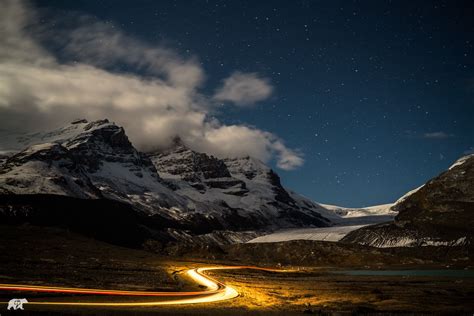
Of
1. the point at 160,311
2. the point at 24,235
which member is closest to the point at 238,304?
the point at 160,311

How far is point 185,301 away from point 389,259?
154 metres

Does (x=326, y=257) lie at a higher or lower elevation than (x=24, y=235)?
lower

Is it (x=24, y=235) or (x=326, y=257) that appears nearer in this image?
(x=24, y=235)

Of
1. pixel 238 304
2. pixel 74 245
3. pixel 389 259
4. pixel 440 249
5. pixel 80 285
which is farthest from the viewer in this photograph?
pixel 440 249

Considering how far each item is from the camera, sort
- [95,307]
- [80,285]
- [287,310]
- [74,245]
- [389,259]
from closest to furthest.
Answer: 1. [95,307]
2. [287,310]
3. [80,285]
4. [74,245]
5. [389,259]

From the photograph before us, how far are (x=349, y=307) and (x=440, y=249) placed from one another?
17494 cm

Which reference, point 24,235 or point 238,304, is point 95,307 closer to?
point 238,304

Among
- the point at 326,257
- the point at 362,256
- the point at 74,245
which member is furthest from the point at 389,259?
the point at 74,245

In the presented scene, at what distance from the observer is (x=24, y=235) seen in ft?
479

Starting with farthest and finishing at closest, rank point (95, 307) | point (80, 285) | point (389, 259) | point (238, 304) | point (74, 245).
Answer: point (389, 259) → point (74, 245) → point (80, 285) → point (238, 304) → point (95, 307)

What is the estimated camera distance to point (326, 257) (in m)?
195

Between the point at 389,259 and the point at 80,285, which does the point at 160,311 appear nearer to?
the point at 80,285

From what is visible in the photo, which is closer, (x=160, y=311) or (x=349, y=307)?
(x=160, y=311)

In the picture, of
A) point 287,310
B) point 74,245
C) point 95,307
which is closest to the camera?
point 95,307
